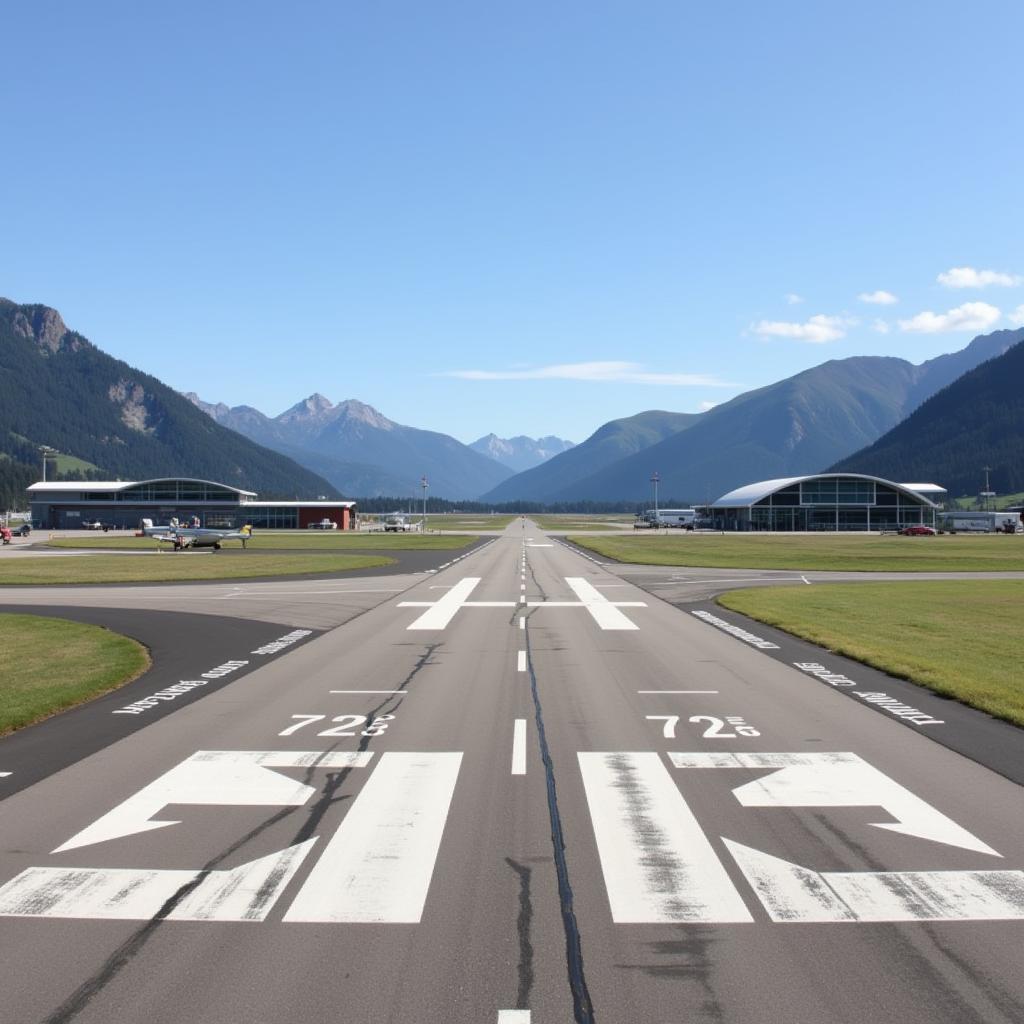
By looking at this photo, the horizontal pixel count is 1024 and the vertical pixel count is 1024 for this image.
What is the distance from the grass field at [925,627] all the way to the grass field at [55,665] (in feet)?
45.6

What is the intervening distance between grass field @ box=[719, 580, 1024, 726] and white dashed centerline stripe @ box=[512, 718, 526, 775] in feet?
22.4

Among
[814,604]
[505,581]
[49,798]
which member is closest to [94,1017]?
[49,798]

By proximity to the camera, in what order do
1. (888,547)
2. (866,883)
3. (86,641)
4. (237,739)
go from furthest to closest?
(888,547)
(86,641)
(237,739)
(866,883)

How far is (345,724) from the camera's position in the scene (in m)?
12.7

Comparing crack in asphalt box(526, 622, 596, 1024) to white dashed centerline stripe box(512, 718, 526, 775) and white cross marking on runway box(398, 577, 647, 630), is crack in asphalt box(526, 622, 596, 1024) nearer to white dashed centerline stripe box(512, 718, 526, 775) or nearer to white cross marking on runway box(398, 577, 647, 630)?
white dashed centerline stripe box(512, 718, 526, 775)

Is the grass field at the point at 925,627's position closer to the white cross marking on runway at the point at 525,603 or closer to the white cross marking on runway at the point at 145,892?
the white cross marking on runway at the point at 525,603

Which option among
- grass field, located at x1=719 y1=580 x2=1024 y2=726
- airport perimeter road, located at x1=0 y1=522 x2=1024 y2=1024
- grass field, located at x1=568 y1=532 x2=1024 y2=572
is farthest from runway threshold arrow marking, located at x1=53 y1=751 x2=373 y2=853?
grass field, located at x1=568 y1=532 x2=1024 y2=572

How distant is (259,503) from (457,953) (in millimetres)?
136730

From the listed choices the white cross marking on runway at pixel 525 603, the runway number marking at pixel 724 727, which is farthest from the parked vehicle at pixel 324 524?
the runway number marking at pixel 724 727

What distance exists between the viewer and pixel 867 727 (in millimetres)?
12664

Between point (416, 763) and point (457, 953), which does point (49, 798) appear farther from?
point (457, 953)

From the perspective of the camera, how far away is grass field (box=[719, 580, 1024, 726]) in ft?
52.1

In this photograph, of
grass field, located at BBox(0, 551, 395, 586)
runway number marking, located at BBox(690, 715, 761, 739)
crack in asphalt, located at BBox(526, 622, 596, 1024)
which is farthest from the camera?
grass field, located at BBox(0, 551, 395, 586)

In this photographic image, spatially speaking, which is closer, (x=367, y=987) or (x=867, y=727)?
(x=367, y=987)
